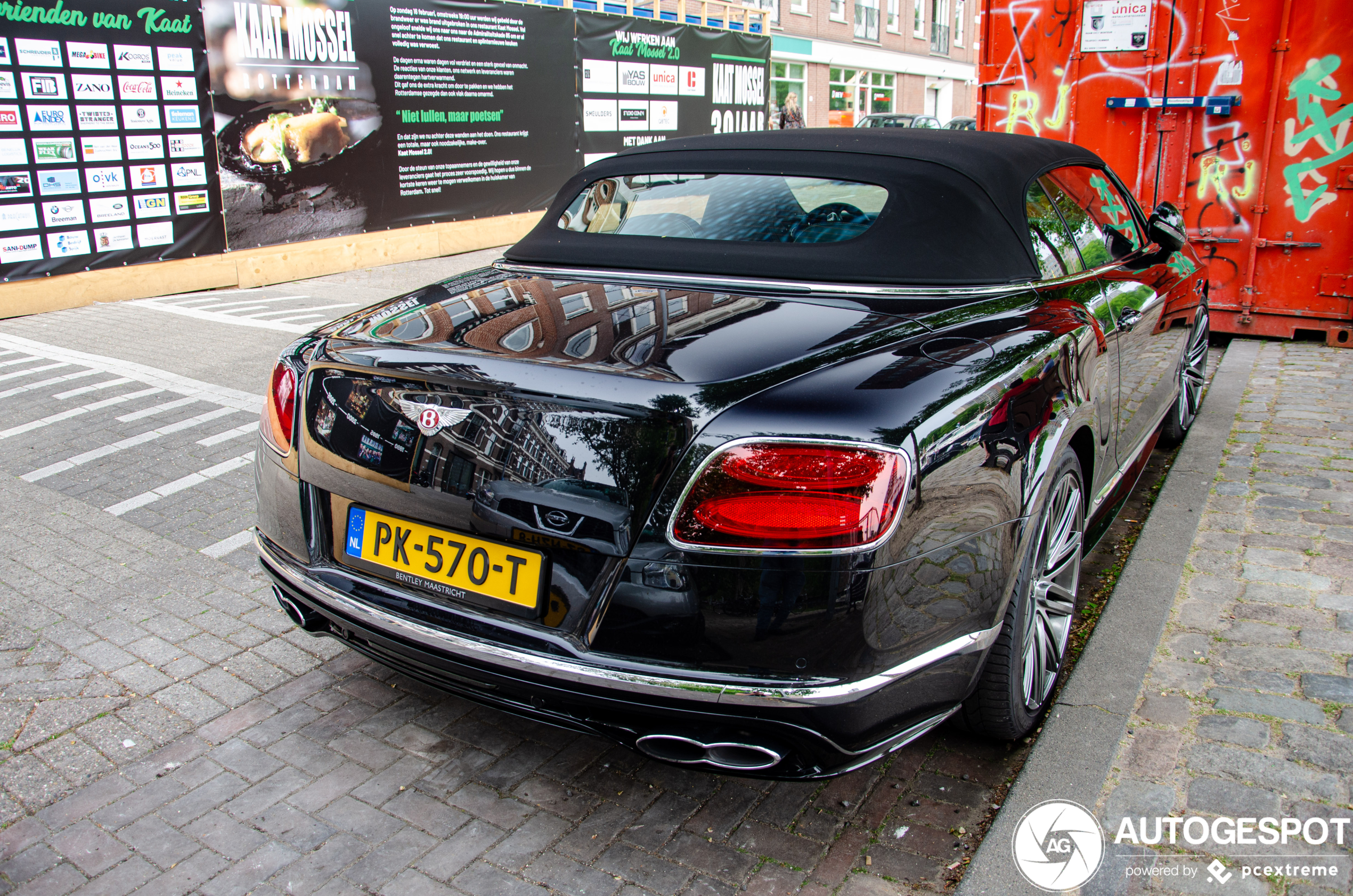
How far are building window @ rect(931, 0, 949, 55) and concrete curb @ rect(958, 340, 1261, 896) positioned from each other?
50261 mm

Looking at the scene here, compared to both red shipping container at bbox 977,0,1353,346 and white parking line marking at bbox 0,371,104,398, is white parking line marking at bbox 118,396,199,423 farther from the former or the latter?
red shipping container at bbox 977,0,1353,346

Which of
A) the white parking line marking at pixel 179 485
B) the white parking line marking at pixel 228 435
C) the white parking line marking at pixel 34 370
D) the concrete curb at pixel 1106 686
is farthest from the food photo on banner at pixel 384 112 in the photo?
the concrete curb at pixel 1106 686

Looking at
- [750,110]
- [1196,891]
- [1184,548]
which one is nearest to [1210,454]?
[1184,548]

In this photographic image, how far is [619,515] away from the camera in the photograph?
2.02m

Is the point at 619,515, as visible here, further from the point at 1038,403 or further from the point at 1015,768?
the point at 1015,768

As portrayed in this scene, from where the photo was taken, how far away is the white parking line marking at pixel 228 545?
4137 mm

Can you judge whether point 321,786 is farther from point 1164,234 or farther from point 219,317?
point 219,317

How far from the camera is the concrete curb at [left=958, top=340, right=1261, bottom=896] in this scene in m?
2.29

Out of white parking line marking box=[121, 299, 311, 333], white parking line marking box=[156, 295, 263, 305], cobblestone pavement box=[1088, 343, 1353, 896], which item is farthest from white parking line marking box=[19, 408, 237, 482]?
cobblestone pavement box=[1088, 343, 1353, 896]

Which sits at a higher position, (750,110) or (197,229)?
(750,110)

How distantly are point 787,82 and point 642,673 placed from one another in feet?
128

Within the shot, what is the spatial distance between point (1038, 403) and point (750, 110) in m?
17.4

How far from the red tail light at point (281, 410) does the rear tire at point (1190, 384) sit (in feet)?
12.6

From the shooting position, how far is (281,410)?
261 cm
